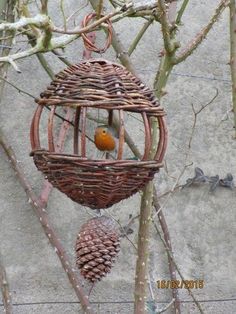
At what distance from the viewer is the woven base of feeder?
1088 millimetres

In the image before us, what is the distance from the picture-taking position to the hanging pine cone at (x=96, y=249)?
125 cm

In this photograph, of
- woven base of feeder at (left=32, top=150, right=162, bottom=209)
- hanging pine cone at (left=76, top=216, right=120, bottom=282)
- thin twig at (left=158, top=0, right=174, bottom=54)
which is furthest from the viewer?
thin twig at (left=158, top=0, right=174, bottom=54)

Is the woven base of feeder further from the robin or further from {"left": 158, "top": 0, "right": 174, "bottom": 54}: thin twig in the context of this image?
{"left": 158, "top": 0, "right": 174, "bottom": 54}: thin twig

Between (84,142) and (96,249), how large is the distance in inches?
9.9

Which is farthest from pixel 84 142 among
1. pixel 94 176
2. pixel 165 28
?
pixel 165 28

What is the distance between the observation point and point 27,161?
2172 mm

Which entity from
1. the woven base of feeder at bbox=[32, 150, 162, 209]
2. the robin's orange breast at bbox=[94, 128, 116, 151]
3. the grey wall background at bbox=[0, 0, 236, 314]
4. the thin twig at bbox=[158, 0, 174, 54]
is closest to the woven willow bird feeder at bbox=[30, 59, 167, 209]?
the woven base of feeder at bbox=[32, 150, 162, 209]

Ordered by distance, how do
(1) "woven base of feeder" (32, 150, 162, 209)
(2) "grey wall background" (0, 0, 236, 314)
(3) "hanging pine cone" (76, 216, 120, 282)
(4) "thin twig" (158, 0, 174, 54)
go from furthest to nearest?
(2) "grey wall background" (0, 0, 236, 314) → (4) "thin twig" (158, 0, 174, 54) → (3) "hanging pine cone" (76, 216, 120, 282) → (1) "woven base of feeder" (32, 150, 162, 209)

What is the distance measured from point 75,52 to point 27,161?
1.50 feet

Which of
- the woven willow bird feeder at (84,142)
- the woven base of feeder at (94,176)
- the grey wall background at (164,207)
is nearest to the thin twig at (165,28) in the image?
the woven willow bird feeder at (84,142)

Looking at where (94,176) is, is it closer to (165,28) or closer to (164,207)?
(165,28)

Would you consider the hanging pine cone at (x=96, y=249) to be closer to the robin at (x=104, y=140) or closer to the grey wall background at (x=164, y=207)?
the robin at (x=104, y=140)

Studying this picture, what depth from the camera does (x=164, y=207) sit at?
2195 mm

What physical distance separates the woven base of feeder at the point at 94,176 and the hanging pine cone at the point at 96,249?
10 cm
